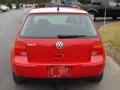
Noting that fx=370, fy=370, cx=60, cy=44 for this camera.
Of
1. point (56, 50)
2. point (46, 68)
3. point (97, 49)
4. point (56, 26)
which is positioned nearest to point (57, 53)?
point (56, 50)

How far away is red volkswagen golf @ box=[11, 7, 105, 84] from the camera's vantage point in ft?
21.9

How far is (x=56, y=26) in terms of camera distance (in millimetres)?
7109

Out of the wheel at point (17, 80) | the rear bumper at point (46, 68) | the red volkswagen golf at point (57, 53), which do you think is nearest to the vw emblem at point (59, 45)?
the red volkswagen golf at point (57, 53)

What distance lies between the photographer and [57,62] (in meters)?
6.77

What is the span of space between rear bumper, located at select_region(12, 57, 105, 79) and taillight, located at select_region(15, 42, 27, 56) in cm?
→ 9

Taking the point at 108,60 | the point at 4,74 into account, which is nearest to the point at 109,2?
the point at 108,60

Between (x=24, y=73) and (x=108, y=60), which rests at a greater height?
(x=24, y=73)

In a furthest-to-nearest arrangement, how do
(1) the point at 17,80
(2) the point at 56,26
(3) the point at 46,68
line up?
(1) the point at 17,80
(2) the point at 56,26
(3) the point at 46,68

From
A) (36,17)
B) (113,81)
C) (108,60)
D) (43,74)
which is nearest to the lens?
(43,74)

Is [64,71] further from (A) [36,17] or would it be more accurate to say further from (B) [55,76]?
(A) [36,17]

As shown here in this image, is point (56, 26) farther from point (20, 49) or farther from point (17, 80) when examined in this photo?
point (17, 80)

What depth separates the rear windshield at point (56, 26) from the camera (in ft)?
22.8

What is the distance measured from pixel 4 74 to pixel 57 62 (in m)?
2.21

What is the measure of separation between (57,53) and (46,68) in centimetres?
36
